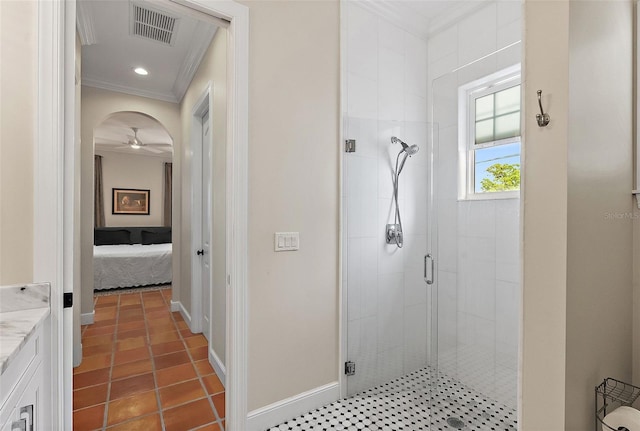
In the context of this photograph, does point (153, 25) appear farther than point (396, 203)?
Yes

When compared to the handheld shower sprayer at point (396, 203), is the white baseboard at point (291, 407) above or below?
below

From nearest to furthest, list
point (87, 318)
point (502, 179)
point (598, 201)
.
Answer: point (598, 201) → point (502, 179) → point (87, 318)

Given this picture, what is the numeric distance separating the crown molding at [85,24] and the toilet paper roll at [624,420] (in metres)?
3.70

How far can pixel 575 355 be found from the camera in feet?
3.19

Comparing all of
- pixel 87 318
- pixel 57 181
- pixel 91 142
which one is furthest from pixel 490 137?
pixel 87 318

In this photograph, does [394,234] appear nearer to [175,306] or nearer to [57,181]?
[57,181]

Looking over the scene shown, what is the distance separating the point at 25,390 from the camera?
3.23 feet

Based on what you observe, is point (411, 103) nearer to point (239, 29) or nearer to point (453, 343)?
point (239, 29)

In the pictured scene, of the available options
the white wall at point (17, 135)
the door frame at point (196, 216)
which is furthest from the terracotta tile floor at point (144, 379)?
the white wall at point (17, 135)

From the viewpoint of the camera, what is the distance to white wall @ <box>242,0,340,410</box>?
5.74 ft

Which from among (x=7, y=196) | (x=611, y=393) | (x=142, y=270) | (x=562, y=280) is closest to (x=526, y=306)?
(x=562, y=280)

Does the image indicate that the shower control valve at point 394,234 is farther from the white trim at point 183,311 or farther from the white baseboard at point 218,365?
the white trim at point 183,311

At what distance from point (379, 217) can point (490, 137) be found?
86 cm

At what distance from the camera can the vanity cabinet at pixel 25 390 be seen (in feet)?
2.77
